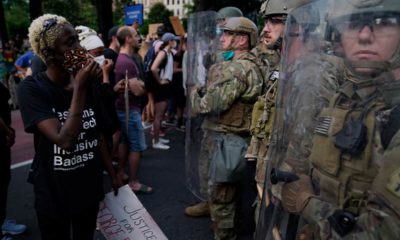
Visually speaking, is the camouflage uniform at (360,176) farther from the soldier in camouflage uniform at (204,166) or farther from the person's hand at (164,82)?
the person's hand at (164,82)

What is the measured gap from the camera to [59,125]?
1.88 meters

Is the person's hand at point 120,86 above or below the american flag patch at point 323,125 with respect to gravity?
below

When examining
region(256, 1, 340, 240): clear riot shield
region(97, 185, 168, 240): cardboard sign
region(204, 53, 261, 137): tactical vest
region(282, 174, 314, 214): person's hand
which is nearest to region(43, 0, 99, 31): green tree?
region(204, 53, 261, 137): tactical vest

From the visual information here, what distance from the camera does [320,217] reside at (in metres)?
1.16

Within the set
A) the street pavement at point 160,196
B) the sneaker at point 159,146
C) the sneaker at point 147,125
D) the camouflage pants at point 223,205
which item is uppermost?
the camouflage pants at point 223,205

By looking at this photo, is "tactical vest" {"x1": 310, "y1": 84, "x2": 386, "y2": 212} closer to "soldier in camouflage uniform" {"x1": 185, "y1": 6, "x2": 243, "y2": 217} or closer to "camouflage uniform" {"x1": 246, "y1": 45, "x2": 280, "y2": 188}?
"camouflage uniform" {"x1": 246, "y1": 45, "x2": 280, "y2": 188}

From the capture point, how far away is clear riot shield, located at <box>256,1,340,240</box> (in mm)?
1249

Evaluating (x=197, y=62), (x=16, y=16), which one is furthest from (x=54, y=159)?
(x=16, y=16)

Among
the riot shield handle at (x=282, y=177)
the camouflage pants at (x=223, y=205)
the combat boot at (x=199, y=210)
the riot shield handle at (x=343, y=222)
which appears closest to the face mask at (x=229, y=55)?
the camouflage pants at (x=223, y=205)

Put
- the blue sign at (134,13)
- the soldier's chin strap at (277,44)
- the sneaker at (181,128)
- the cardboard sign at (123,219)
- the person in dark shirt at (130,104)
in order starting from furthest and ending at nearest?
the blue sign at (134,13)
the sneaker at (181,128)
the person in dark shirt at (130,104)
the soldier's chin strap at (277,44)
the cardboard sign at (123,219)

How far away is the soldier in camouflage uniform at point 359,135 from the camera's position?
103 cm

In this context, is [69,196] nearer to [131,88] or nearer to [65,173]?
[65,173]

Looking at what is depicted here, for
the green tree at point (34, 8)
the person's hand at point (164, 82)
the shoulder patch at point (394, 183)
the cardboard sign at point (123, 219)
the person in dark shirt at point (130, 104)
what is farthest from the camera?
the green tree at point (34, 8)

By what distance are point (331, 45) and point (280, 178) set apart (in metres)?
0.46
